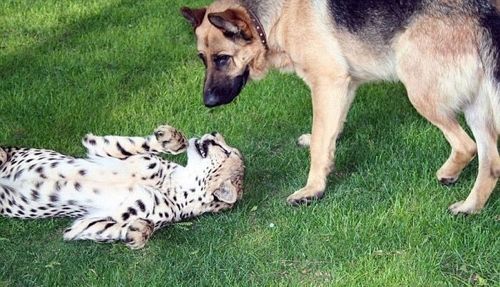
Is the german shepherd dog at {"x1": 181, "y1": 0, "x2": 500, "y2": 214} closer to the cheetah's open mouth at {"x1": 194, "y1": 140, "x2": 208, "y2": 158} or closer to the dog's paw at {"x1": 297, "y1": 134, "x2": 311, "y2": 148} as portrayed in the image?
the cheetah's open mouth at {"x1": 194, "y1": 140, "x2": 208, "y2": 158}

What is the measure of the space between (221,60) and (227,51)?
3.3 inches

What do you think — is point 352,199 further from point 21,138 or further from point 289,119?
point 21,138

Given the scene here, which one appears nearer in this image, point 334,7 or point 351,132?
point 334,7

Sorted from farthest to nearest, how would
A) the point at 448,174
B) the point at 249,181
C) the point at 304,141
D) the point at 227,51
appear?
the point at 304,141 < the point at 249,181 < the point at 227,51 < the point at 448,174

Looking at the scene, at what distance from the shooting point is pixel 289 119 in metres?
6.91

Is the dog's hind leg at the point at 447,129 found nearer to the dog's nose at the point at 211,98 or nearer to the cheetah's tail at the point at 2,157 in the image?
the dog's nose at the point at 211,98

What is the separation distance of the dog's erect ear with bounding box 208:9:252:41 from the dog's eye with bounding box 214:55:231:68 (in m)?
0.17

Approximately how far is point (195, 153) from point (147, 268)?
1.02 m

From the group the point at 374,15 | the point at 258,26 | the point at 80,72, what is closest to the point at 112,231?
the point at 258,26

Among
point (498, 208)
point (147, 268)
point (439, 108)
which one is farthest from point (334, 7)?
point (147, 268)

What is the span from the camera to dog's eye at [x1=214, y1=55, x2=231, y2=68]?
569 centimetres

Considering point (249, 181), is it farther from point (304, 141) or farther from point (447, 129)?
point (447, 129)

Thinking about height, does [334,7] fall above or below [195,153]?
above

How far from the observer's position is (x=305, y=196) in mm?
5527
